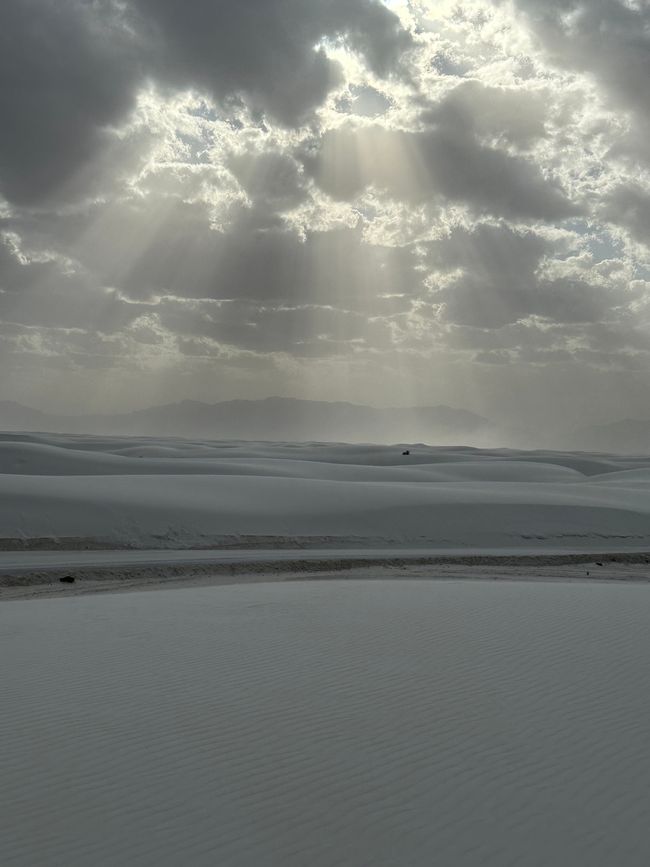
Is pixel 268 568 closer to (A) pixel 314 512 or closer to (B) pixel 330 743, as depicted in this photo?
(A) pixel 314 512

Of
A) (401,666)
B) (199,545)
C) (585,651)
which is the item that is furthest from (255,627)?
(199,545)

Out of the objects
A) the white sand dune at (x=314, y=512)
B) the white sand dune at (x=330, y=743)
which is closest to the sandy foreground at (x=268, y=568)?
the white sand dune at (x=314, y=512)

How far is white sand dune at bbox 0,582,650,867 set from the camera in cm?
388

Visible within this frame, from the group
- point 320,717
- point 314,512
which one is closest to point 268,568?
point 314,512

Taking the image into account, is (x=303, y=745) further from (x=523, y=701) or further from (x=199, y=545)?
(x=199, y=545)

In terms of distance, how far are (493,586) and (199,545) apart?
8.82m

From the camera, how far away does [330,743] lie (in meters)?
5.07

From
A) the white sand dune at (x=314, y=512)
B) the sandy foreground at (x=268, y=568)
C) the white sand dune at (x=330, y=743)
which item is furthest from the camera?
the white sand dune at (x=314, y=512)

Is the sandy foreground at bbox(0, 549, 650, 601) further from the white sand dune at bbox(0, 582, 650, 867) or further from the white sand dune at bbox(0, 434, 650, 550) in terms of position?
the white sand dune at bbox(0, 582, 650, 867)

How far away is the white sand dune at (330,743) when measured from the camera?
3.88 m

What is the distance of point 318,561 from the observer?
16.2 meters

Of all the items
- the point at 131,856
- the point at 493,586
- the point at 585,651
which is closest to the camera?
the point at 131,856

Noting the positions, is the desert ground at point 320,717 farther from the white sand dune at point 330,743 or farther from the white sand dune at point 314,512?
the white sand dune at point 314,512

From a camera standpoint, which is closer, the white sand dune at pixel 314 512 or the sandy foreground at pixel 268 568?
the sandy foreground at pixel 268 568
